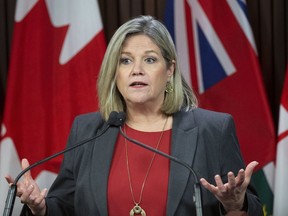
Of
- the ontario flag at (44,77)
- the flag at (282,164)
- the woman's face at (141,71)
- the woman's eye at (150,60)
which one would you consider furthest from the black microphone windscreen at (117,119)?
the flag at (282,164)

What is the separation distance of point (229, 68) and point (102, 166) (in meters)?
1.12

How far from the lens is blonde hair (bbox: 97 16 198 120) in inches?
82.4

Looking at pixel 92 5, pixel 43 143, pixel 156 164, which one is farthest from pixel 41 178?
pixel 156 164

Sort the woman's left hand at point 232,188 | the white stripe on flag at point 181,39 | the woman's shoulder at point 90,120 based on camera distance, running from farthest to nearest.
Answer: the white stripe on flag at point 181,39
the woman's shoulder at point 90,120
the woman's left hand at point 232,188

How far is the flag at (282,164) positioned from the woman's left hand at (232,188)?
104cm

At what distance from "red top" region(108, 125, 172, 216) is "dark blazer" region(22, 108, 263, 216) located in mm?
30

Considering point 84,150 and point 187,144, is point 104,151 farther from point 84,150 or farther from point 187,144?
point 187,144

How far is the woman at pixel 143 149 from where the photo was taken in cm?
192

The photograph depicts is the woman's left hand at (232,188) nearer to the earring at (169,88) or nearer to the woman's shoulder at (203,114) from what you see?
the woman's shoulder at (203,114)

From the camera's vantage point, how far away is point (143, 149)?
2078mm

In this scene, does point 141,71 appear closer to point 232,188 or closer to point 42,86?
point 232,188

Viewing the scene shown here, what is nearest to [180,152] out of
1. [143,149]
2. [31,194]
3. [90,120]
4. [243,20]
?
[143,149]

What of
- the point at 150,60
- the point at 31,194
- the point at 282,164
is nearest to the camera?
the point at 31,194

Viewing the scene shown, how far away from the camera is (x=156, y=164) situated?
201 cm
